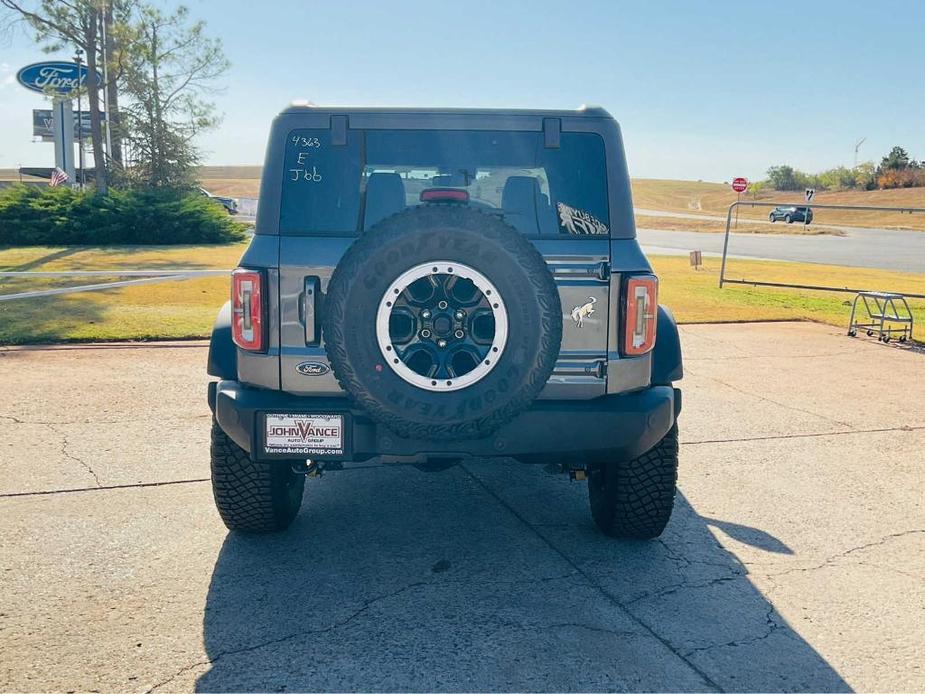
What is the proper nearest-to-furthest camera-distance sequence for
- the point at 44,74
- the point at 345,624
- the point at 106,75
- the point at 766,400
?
the point at 345,624 < the point at 766,400 < the point at 106,75 < the point at 44,74

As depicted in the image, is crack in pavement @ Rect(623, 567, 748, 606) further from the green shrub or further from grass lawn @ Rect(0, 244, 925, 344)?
the green shrub

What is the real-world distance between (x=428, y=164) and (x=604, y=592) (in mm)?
2099

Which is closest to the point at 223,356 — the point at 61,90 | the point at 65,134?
the point at 61,90

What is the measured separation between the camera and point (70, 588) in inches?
134

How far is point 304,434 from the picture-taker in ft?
11.0

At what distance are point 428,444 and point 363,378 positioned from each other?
42cm

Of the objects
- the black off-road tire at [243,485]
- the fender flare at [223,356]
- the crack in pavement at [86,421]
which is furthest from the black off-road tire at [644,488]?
the crack in pavement at [86,421]

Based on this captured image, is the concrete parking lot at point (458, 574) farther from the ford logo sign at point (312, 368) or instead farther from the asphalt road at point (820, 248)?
the asphalt road at point (820, 248)

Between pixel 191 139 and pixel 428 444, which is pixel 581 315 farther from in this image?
pixel 191 139

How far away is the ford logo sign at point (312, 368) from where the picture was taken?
11.2 feet

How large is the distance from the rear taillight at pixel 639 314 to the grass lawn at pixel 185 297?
7208 mm

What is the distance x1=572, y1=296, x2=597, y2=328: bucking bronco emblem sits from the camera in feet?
11.3

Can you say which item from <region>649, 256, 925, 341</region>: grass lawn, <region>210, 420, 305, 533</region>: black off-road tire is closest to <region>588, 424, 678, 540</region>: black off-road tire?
<region>210, 420, 305, 533</region>: black off-road tire

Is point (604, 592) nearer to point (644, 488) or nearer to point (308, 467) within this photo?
point (644, 488)
